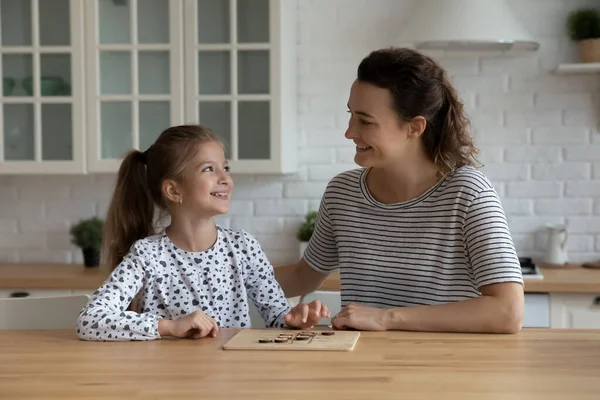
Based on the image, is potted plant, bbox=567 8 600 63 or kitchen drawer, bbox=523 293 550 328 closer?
kitchen drawer, bbox=523 293 550 328

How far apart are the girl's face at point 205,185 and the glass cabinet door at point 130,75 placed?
1.45 meters

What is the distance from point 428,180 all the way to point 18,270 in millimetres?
2251

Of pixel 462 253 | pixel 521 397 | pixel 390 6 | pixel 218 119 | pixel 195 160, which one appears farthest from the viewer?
pixel 390 6

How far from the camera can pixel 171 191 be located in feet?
8.09

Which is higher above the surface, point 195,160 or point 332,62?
point 332,62

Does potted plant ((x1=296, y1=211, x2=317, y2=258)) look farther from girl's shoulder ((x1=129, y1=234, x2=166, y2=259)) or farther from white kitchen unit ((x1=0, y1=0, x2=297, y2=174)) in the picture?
girl's shoulder ((x1=129, y1=234, x2=166, y2=259))

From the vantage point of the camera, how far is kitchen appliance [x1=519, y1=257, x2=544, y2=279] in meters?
3.59

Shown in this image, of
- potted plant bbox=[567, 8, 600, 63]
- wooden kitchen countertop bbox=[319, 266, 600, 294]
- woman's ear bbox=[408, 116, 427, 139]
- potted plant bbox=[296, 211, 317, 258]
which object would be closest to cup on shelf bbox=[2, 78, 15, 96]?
potted plant bbox=[296, 211, 317, 258]

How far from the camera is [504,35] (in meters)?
3.65

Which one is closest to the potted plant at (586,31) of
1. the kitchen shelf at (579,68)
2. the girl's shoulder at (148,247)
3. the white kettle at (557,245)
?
the kitchen shelf at (579,68)

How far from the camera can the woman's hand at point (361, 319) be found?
2074 millimetres

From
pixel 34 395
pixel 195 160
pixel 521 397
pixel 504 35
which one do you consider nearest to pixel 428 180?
pixel 195 160

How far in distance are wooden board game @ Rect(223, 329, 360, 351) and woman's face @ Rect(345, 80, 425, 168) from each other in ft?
1.80

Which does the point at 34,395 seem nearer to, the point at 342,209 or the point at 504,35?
the point at 342,209
